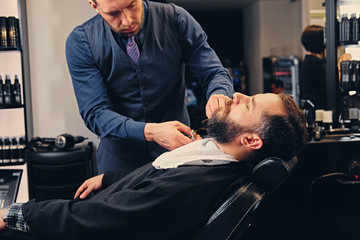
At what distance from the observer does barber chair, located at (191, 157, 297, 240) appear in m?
1.19

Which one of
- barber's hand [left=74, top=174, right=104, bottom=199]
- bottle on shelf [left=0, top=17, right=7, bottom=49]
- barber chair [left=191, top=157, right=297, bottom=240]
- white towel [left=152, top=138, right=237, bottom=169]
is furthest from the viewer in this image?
bottle on shelf [left=0, top=17, right=7, bottom=49]

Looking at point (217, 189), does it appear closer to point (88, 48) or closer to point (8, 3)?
point (88, 48)

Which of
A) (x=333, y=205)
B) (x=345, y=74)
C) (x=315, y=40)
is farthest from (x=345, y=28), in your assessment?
(x=333, y=205)

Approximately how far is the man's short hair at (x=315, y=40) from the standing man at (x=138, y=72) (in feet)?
9.14

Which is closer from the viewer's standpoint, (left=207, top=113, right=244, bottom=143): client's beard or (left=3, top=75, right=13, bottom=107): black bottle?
(left=207, top=113, right=244, bottom=143): client's beard

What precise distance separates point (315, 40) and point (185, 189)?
358 centimetres

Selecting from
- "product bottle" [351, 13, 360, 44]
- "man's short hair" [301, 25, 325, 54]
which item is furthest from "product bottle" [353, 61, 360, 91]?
"man's short hair" [301, 25, 325, 54]

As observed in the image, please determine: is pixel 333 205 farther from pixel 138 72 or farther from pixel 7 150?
pixel 7 150

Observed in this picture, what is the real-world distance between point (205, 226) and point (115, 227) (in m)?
0.27

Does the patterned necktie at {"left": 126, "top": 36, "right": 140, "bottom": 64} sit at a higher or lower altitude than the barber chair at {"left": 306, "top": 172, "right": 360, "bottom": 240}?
higher

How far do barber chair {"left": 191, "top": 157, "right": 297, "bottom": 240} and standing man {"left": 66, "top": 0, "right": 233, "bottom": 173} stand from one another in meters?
0.56

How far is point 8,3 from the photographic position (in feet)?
13.0

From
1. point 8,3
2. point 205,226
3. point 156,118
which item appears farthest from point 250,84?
point 205,226

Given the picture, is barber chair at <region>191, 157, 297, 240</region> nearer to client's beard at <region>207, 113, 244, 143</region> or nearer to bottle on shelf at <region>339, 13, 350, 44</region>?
client's beard at <region>207, 113, 244, 143</region>
